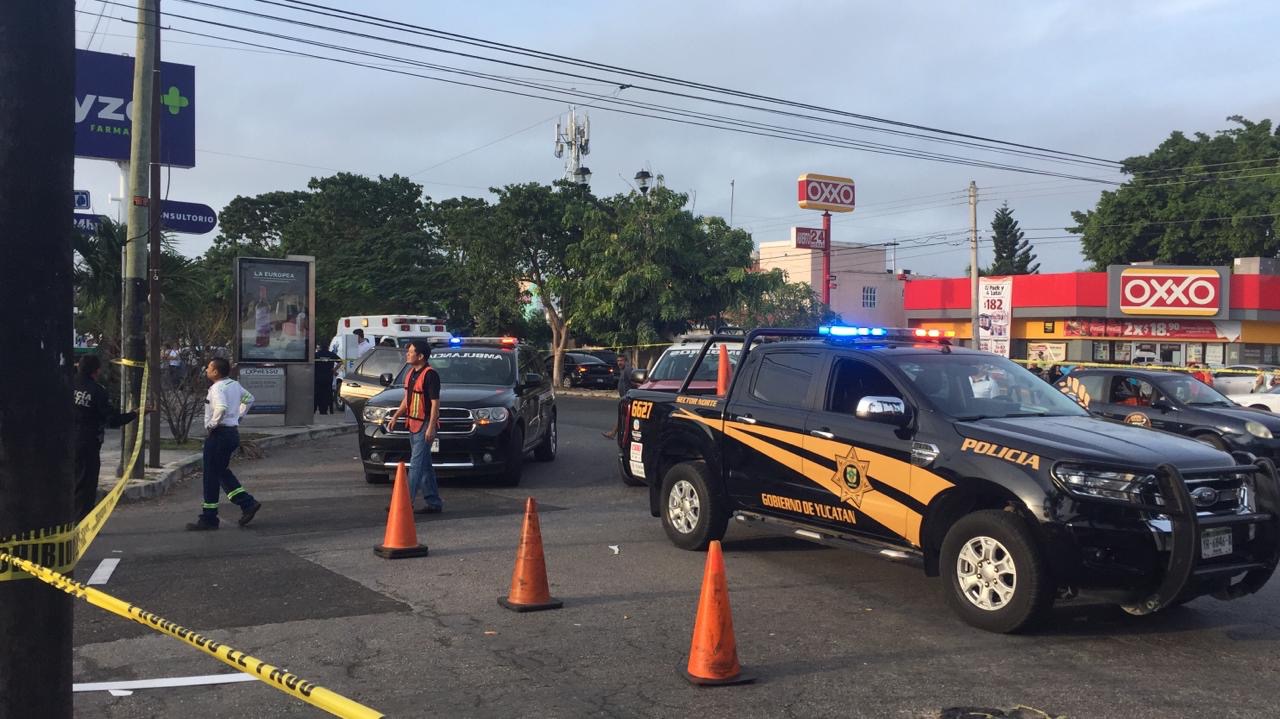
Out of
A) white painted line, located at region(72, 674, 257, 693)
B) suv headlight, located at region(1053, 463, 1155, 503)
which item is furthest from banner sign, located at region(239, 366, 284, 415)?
suv headlight, located at region(1053, 463, 1155, 503)

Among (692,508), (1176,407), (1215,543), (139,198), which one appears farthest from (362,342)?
(1215,543)

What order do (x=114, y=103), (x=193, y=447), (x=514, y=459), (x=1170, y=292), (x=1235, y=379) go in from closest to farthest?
(x=514, y=459), (x=193, y=447), (x=114, y=103), (x=1235, y=379), (x=1170, y=292)

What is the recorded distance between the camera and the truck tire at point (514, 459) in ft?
43.1

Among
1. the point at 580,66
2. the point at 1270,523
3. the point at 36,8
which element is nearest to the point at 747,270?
the point at 580,66

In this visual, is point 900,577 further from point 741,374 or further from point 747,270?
point 747,270

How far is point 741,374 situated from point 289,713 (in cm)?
486

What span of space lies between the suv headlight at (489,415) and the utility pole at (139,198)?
406 centimetres

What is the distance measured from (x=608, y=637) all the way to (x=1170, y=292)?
39908 mm

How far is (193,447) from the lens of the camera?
16.5 meters

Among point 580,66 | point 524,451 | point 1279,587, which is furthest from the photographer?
point 580,66

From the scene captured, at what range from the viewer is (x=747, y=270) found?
35438 mm

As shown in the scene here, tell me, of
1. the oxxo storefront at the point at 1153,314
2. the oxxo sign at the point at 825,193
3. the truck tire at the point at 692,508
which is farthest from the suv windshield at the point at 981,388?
the oxxo sign at the point at 825,193

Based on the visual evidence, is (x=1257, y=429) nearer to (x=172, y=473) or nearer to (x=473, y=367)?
(x=473, y=367)

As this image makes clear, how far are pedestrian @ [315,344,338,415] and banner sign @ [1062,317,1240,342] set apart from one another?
31.1 metres
